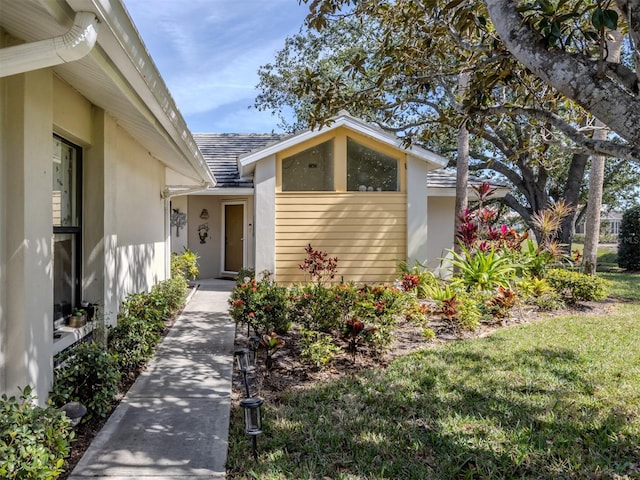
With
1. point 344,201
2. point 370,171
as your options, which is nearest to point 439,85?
point 370,171

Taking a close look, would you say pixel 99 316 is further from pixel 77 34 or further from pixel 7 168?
pixel 77 34

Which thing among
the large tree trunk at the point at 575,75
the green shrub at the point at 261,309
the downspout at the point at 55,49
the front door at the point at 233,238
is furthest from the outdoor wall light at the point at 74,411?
the front door at the point at 233,238

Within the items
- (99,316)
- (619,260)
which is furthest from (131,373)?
(619,260)

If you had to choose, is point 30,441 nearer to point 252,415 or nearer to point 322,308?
point 252,415

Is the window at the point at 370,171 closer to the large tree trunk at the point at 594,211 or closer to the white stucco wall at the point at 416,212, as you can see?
the white stucco wall at the point at 416,212

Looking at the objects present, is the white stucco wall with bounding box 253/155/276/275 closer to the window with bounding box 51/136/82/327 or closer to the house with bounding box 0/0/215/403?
the house with bounding box 0/0/215/403

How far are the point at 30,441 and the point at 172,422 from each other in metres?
1.52

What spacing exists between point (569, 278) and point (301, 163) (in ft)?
21.5

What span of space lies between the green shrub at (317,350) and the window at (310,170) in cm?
569

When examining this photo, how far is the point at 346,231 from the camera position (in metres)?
10.9

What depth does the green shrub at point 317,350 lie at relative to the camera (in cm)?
534

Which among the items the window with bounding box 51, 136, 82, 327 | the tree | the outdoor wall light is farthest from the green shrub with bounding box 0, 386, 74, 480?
the tree

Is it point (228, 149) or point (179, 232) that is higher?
point (228, 149)

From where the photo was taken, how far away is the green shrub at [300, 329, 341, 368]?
5.34 m
